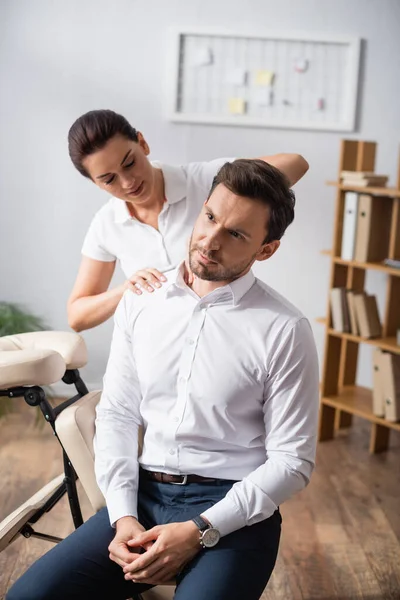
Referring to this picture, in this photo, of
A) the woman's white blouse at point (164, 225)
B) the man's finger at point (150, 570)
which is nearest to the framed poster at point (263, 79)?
the woman's white blouse at point (164, 225)

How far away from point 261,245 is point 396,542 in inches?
59.4

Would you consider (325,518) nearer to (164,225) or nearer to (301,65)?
(164,225)

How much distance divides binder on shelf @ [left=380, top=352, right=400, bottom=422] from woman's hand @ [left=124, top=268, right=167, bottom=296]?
6.24ft

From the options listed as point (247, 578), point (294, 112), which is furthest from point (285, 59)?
point (247, 578)

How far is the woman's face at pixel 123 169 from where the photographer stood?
192 centimetres

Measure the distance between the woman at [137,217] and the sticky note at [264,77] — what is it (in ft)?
5.60

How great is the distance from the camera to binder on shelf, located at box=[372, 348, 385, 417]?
3.46 metres

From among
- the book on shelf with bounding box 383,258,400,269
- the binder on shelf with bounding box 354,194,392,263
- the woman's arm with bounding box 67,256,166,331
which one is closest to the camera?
the woman's arm with bounding box 67,256,166,331

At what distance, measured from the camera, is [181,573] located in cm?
154

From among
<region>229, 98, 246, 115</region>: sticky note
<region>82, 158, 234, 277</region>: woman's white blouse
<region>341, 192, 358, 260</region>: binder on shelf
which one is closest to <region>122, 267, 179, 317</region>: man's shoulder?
<region>82, 158, 234, 277</region>: woman's white blouse

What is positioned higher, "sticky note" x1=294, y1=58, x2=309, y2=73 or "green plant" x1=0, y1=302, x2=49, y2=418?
"sticky note" x1=294, y1=58, x2=309, y2=73

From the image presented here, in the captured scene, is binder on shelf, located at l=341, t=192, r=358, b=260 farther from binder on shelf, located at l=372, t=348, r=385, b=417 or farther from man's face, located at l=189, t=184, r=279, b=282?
man's face, located at l=189, t=184, r=279, b=282

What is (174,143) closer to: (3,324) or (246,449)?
(3,324)

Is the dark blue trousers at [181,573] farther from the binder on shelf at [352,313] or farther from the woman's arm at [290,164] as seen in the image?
the binder on shelf at [352,313]
